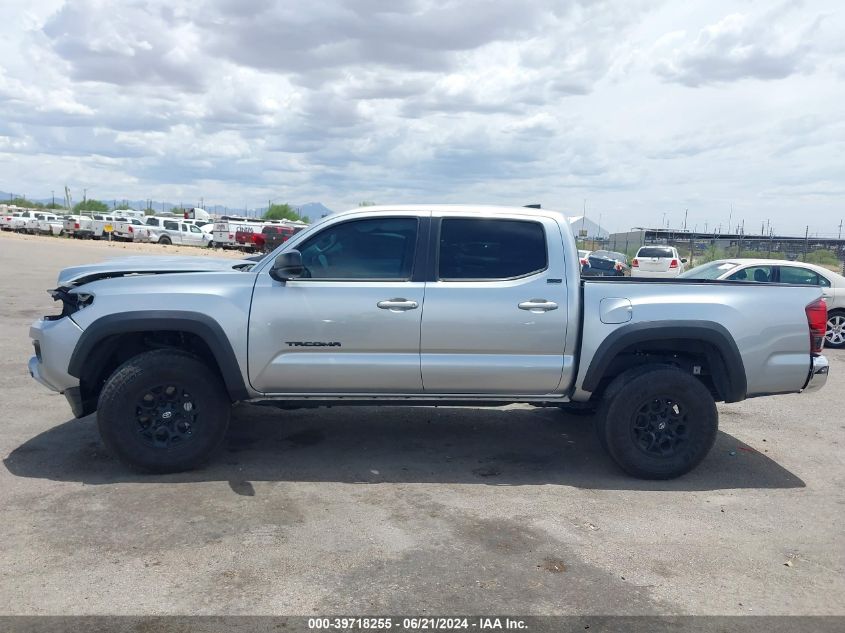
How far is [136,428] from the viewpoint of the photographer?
5.17 meters

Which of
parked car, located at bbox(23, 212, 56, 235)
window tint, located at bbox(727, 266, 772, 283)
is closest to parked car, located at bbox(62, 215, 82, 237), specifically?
parked car, located at bbox(23, 212, 56, 235)

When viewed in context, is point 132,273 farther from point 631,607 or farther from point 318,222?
point 631,607

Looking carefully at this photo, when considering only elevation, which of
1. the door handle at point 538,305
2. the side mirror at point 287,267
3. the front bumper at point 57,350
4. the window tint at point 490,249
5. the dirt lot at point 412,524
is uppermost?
the window tint at point 490,249

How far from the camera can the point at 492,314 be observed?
5266 millimetres

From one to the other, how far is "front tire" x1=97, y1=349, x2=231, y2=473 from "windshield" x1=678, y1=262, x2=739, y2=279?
871cm

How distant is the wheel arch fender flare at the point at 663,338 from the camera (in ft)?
17.5

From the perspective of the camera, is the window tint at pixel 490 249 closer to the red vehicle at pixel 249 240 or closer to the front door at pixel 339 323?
the front door at pixel 339 323

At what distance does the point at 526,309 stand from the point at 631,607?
86.6 inches

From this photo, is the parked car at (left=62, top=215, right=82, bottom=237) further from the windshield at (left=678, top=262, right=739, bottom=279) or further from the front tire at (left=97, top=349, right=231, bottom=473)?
the front tire at (left=97, top=349, right=231, bottom=473)

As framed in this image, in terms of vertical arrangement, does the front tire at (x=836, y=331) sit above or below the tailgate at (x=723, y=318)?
below

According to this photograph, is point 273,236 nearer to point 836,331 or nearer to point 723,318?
point 836,331

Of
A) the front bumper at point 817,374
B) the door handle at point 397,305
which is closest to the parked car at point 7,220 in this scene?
the door handle at point 397,305

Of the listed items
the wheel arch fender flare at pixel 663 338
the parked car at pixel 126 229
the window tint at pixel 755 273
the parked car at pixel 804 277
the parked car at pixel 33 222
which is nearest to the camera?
the wheel arch fender flare at pixel 663 338

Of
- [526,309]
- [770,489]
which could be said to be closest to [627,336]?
[526,309]
